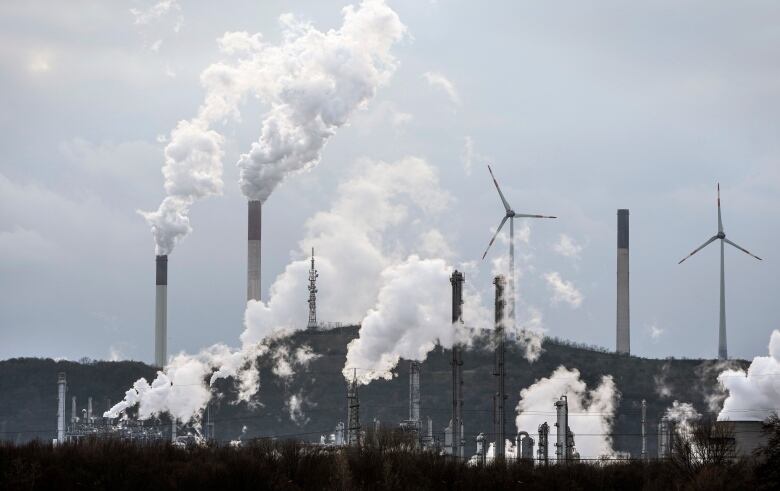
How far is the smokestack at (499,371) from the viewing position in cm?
11256

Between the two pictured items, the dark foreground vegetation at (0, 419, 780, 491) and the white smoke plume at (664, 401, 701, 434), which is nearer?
the dark foreground vegetation at (0, 419, 780, 491)

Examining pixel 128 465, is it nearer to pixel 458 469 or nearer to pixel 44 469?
pixel 44 469

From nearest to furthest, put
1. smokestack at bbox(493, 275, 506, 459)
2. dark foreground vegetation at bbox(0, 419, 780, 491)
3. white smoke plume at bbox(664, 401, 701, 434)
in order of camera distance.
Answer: dark foreground vegetation at bbox(0, 419, 780, 491) < smokestack at bbox(493, 275, 506, 459) < white smoke plume at bbox(664, 401, 701, 434)

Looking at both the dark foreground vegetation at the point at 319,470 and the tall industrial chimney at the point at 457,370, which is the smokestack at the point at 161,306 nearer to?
the tall industrial chimney at the point at 457,370

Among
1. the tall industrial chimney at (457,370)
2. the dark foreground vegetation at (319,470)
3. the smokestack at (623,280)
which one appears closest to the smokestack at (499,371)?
the tall industrial chimney at (457,370)

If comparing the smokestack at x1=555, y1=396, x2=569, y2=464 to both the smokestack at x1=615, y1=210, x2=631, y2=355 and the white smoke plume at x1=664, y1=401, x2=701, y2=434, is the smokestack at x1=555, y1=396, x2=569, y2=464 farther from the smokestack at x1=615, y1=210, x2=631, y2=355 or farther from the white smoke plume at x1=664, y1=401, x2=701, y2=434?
the smokestack at x1=615, y1=210, x2=631, y2=355

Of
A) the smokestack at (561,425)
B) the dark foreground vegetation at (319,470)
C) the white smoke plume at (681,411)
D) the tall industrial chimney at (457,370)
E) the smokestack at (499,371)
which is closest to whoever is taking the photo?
the dark foreground vegetation at (319,470)

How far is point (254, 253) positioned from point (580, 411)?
44.8 meters

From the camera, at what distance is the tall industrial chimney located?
108062 millimetres

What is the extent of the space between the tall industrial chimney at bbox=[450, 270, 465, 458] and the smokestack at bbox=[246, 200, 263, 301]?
165ft

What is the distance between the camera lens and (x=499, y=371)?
114m

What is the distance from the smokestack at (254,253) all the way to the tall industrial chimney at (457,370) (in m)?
50.4

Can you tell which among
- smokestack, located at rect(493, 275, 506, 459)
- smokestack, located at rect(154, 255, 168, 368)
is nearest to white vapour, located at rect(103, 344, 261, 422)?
smokestack, located at rect(154, 255, 168, 368)

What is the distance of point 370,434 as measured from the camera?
91.8m
